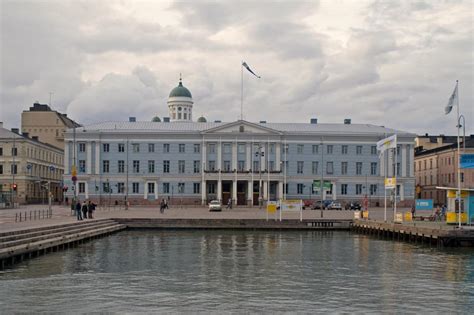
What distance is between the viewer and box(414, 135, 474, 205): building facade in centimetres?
11856

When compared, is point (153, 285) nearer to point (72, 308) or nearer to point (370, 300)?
point (72, 308)

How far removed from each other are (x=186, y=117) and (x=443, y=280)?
358 ft

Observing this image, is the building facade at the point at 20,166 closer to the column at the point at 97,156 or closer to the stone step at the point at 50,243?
the column at the point at 97,156

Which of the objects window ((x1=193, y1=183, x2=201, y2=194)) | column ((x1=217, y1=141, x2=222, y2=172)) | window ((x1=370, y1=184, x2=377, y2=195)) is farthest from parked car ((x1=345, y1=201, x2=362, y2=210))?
window ((x1=193, y1=183, x2=201, y2=194))

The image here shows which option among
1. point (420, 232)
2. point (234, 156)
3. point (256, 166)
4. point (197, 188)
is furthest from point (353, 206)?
point (420, 232)

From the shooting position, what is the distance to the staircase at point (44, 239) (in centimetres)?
3750

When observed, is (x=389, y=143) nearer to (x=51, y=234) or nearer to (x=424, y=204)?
(x=424, y=204)

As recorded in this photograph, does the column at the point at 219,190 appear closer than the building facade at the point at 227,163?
→ Yes

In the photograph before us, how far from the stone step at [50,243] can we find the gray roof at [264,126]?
2069 inches

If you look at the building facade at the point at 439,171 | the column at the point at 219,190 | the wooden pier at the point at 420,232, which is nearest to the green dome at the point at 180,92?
the column at the point at 219,190

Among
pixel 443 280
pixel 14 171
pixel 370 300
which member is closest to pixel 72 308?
pixel 370 300

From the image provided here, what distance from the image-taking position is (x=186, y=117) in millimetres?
138750

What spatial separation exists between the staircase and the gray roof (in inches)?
2126

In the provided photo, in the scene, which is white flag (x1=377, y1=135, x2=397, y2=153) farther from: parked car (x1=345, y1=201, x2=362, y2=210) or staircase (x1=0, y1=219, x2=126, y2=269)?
parked car (x1=345, y1=201, x2=362, y2=210)
